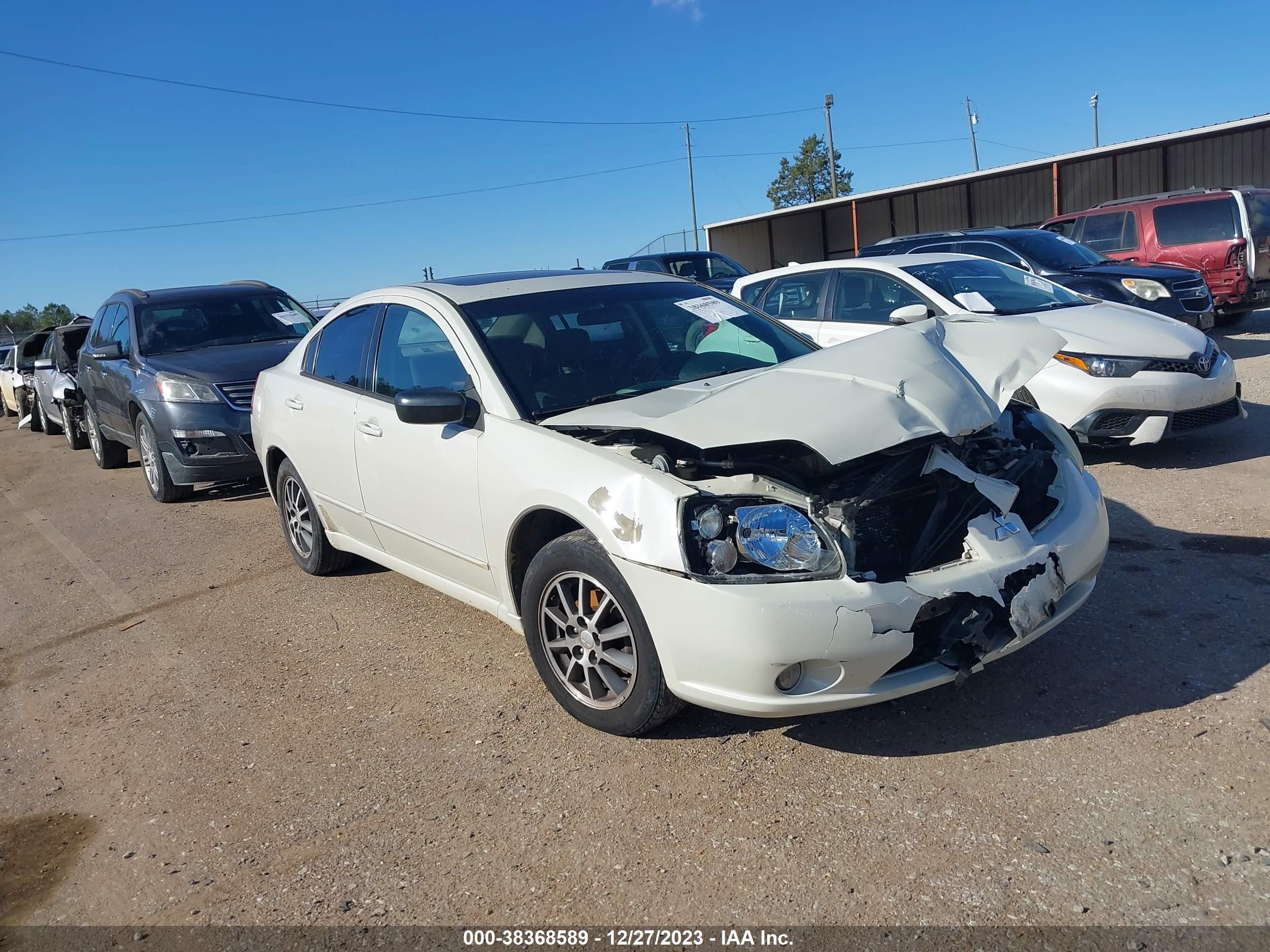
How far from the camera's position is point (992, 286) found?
762cm

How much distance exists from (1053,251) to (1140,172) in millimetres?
15037

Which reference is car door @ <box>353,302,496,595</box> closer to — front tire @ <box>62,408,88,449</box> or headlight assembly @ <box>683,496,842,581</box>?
headlight assembly @ <box>683,496,842,581</box>

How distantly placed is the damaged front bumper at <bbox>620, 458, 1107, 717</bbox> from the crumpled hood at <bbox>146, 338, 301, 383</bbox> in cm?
651

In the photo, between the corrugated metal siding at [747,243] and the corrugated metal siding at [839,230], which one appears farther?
the corrugated metal siding at [747,243]

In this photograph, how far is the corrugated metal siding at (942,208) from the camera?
27.9m

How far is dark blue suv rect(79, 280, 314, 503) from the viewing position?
8.40 metres

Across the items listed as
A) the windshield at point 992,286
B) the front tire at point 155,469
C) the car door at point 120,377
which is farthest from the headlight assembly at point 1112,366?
the car door at point 120,377

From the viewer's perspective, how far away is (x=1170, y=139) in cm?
2122

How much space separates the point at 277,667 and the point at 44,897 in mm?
1666

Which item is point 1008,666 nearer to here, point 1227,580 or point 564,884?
point 1227,580

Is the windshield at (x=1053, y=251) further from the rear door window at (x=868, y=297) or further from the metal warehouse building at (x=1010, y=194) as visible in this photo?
the metal warehouse building at (x=1010, y=194)

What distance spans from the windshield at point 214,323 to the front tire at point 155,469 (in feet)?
2.60

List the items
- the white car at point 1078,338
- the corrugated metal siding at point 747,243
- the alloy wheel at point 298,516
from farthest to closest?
the corrugated metal siding at point 747,243 → the white car at point 1078,338 → the alloy wheel at point 298,516

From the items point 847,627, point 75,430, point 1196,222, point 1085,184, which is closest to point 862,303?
point 847,627
